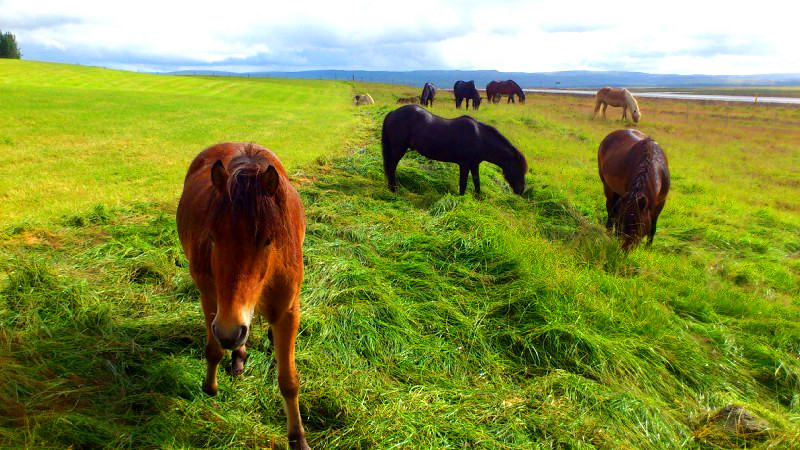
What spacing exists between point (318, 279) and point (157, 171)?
6315mm

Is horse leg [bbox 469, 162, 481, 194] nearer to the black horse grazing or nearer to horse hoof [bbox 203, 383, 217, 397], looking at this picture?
the black horse grazing

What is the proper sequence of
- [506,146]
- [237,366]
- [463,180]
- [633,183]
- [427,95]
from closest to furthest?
[237,366] → [633,183] → [463,180] → [506,146] → [427,95]

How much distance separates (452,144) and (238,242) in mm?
7291

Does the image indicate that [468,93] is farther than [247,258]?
Yes

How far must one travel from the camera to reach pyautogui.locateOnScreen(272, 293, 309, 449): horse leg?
2.69 m

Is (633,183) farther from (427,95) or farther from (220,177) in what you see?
(427,95)

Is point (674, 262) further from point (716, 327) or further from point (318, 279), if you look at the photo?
point (318, 279)

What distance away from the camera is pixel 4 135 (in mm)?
11609

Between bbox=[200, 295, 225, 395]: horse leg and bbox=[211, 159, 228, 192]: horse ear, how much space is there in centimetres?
90

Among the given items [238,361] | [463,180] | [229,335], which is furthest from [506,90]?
[229,335]

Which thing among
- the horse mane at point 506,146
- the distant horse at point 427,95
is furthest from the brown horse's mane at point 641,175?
the distant horse at point 427,95

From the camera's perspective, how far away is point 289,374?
8.86 feet

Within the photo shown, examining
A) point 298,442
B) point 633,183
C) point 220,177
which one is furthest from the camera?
point 633,183

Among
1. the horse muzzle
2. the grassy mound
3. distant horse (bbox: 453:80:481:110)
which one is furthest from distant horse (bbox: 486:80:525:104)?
the horse muzzle
